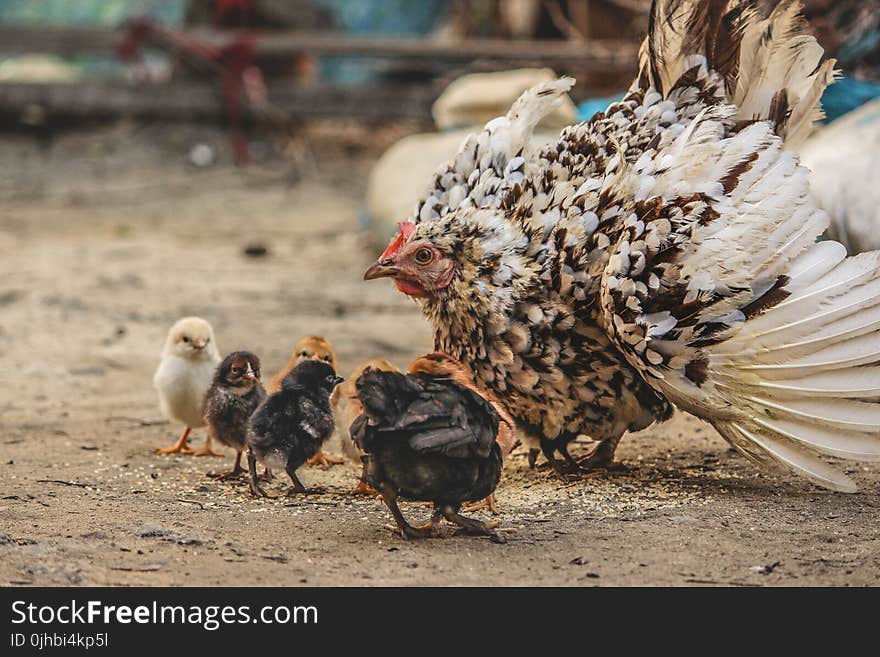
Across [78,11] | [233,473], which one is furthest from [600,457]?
[78,11]

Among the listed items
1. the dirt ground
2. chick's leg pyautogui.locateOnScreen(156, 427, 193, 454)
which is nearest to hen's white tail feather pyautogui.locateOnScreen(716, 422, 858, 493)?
the dirt ground

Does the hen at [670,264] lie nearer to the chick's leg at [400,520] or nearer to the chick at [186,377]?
the chick's leg at [400,520]

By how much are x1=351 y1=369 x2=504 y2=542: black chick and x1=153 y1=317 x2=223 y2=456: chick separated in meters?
1.26

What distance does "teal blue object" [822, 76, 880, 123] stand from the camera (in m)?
5.75

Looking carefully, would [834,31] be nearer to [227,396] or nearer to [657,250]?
[657,250]

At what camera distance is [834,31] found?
6.13 m

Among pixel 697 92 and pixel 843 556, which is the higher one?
pixel 697 92

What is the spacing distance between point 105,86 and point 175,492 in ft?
29.6

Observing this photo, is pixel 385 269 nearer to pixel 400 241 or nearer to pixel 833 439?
pixel 400 241

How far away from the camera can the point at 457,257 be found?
138 inches

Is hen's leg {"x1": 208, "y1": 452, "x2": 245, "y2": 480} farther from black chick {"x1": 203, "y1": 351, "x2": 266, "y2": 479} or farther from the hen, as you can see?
the hen

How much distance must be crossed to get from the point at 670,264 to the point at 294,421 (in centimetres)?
118
